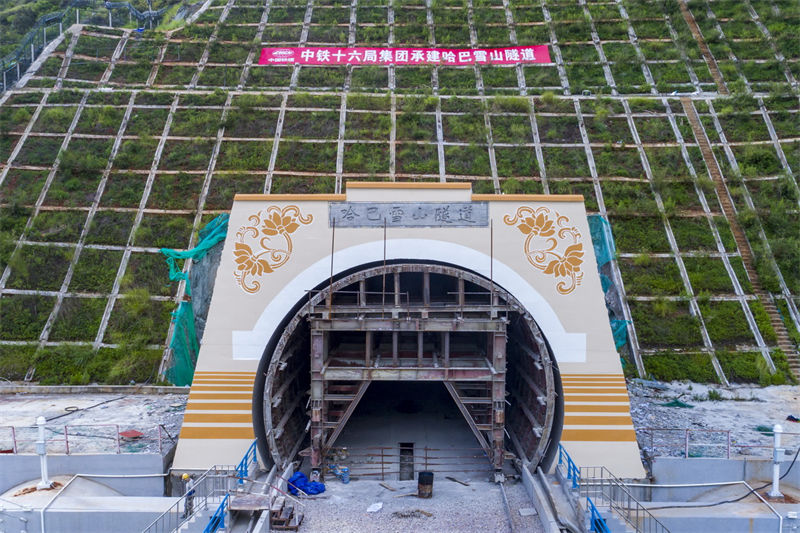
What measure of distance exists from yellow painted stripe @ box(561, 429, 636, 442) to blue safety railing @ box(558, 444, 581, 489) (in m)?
0.30

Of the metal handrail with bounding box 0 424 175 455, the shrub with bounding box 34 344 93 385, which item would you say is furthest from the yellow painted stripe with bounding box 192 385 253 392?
the shrub with bounding box 34 344 93 385

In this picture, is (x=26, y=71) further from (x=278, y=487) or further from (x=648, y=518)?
(x=648, y=518)

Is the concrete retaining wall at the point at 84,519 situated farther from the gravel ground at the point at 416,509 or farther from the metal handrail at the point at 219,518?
the gravel ground at the point at 416,509

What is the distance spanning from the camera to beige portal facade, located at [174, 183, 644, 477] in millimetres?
12430

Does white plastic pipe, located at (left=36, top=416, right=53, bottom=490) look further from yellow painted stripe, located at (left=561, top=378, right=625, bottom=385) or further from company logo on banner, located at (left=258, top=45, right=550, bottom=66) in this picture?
company logo on banner, located at (left=258, top=45, right=550, bottom=66)

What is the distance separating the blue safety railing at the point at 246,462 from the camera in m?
11.5

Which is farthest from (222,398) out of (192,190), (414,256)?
(192,190)

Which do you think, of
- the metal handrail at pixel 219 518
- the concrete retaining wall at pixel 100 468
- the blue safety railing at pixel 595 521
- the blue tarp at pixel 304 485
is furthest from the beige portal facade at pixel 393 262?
the blue safety railing at pixel 595 521

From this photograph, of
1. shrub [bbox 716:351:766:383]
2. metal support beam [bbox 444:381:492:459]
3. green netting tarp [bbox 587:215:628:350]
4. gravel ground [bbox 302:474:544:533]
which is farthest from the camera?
green netting tarp [bbox 587:215:628:350]

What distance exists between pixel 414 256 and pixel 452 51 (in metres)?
26.2

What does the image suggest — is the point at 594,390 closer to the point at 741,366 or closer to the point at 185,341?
the point at 741,366

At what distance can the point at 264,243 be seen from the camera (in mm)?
13094

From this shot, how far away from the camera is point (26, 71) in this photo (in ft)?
107

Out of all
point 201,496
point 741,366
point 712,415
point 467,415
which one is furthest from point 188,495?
point 741,366
